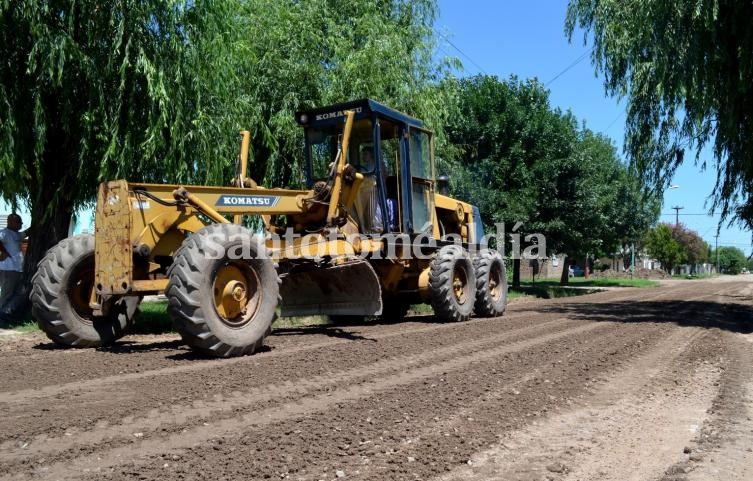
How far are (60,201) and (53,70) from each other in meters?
2.34

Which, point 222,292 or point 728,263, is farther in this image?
point 728,263

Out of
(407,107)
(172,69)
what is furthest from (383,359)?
(407,107)

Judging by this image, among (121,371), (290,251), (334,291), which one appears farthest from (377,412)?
(334,291)

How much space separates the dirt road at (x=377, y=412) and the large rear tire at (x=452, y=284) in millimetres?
2702

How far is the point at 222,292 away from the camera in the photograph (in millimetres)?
7094

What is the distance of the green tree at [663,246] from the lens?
77.1 m

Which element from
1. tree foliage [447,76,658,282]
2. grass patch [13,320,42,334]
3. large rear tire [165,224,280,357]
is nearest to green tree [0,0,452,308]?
grass patch [13,320,42,334]

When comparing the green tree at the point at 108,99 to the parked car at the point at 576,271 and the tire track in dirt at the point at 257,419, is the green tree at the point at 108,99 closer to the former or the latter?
the tire track in dirt at the point at 257,419

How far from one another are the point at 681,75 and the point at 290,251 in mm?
8838

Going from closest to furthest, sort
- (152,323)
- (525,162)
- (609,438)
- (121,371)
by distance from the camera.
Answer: (609,438)
(121,371)
(152,323)
(525,162)

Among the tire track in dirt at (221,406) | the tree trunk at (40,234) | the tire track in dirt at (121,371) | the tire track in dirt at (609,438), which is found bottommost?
the tire track in dirt at (609,438)

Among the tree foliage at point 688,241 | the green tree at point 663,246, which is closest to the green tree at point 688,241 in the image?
the tree foliage at point 688,241

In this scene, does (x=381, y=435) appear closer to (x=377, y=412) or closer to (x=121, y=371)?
(x=377, y=412)

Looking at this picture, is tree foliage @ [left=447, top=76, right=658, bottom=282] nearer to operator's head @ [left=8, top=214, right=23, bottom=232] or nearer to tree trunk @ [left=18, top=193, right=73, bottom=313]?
tree trunk @ [left=18, top=193, right=73, bottom=313]
